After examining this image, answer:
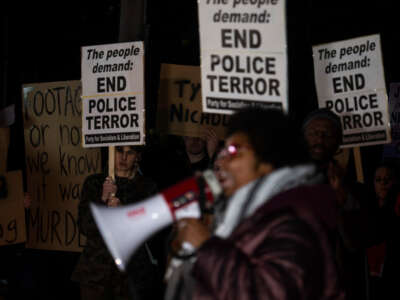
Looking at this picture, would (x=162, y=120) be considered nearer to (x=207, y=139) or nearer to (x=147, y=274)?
(x=207, y=139)

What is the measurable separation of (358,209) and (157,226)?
1.44 m

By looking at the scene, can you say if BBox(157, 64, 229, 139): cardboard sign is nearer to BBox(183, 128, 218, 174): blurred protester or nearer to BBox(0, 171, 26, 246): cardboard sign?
BBox(183, 128, 218, 174): blurred protester

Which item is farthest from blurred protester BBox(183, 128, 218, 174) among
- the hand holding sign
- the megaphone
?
the megaphone

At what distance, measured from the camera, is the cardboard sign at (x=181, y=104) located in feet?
20.9

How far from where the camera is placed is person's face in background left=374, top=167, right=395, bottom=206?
643cm

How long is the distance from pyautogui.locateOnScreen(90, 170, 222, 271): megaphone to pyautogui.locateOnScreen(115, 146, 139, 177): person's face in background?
2557 millimetres

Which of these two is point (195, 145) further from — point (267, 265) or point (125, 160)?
point (267, 265)

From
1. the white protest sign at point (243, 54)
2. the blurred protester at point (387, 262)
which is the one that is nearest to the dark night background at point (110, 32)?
the blurred protester at point (387, 262)

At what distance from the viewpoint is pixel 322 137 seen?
14.4ft

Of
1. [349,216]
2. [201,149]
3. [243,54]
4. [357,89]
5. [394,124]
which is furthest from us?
[394,124]

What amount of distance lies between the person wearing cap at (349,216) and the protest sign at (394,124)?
3.30 metres

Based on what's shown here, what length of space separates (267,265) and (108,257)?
2857 mm

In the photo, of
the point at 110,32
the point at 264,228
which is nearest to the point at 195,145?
the point at 264,228

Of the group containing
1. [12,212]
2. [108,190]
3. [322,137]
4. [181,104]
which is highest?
[181,104]
